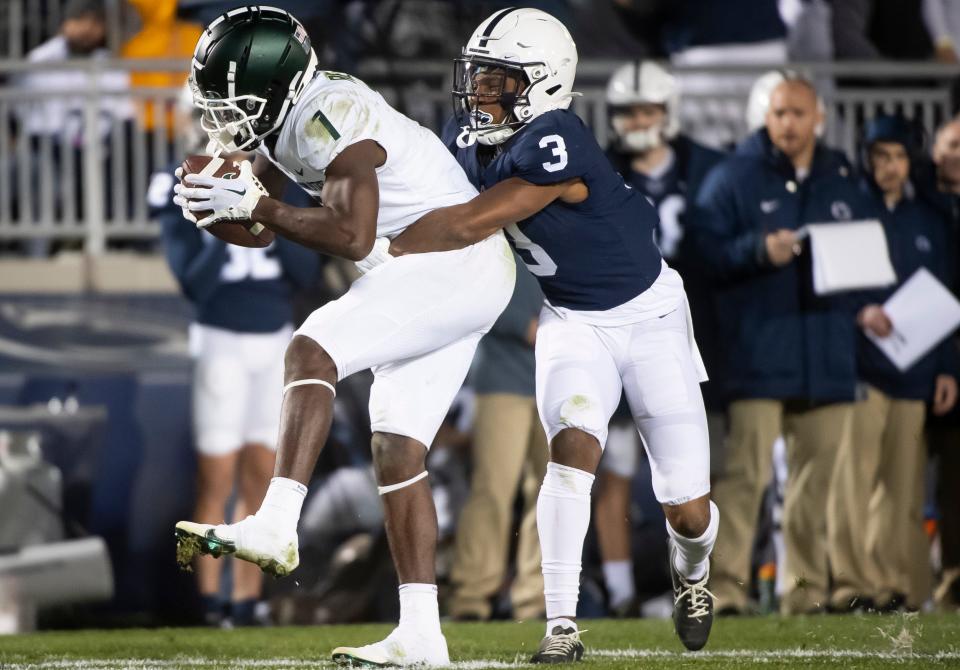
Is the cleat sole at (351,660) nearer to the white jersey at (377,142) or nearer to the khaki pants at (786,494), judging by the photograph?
the white jersey at (377,142)

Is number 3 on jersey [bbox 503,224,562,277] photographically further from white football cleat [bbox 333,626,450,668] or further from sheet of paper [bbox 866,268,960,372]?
sheet of paper [bbox 866,268,960,372]

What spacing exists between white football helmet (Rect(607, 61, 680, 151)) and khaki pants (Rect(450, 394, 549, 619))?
125cm


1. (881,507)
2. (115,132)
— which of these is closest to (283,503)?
(881,507)

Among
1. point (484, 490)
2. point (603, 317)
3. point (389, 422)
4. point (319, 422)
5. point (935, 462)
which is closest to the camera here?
point (319, 422)

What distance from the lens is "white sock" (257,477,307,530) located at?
4.10 metres

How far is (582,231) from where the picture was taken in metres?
4.87

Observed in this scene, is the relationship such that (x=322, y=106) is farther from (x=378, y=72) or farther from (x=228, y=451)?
(x=378, y=72)

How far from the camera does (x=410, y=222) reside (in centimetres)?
458

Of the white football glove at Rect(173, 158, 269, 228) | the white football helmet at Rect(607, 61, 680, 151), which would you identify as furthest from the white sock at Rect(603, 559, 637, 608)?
the white football glove at Rect(173, 158, 269, 228)

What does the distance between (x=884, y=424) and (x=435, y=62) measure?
2763 millimetres

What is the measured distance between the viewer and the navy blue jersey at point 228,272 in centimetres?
673

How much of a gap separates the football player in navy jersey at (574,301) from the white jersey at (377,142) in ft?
0.54

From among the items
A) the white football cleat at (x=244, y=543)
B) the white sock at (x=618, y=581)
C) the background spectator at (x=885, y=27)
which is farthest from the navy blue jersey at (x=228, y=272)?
the background spectator at (x=885, y=27)

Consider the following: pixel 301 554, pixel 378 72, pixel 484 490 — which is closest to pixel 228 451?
pixel 301 554
